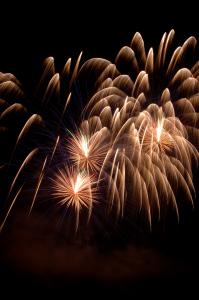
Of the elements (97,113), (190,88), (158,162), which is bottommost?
(158,162)

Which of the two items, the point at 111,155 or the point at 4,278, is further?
the point at 4,278

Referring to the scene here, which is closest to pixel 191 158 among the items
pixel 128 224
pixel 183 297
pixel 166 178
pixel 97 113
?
pixel 166 178

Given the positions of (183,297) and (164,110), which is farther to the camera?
(183,297)

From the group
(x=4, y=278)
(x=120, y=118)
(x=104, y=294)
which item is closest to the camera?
(x=120, y=118)

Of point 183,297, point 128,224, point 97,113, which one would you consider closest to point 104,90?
point 97,113

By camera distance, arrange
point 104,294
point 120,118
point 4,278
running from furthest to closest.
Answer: point 104,294, point 4,278, point 120,118

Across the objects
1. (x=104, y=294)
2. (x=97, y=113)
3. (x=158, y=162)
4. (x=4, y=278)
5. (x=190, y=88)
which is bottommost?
(x=4, y=278)

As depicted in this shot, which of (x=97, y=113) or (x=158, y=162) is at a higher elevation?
(x=97, y=113)

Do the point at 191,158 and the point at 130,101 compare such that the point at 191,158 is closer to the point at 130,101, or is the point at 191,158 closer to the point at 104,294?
the point at 130,101

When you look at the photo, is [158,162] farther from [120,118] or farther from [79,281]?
[79,281]
